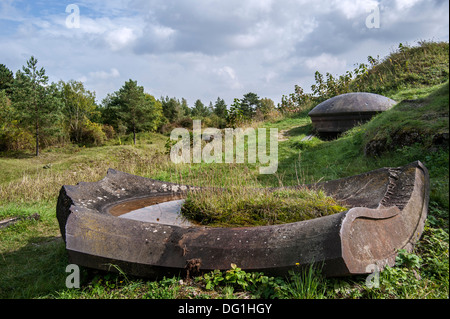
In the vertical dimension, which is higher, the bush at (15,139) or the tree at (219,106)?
the tree at (219,106)

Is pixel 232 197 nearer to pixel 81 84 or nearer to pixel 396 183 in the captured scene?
pixel 396 183

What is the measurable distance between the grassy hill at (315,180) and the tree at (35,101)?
49.2 feet

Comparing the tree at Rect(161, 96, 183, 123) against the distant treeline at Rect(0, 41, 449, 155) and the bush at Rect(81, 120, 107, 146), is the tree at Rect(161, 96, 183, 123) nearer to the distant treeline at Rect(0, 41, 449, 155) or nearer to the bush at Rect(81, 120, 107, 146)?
the distant treeline at Rect(0, 41, 449, 155)

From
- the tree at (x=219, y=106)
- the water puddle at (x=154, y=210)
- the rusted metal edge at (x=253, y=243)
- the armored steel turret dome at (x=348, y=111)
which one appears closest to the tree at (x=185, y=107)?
the tree at (x=219, y=106)

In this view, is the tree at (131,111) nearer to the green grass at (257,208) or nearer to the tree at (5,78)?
the tree at (5,78)

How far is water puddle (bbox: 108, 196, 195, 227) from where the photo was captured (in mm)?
3693

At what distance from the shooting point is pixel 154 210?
13.5ft

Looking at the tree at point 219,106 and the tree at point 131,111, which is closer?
the tree at point 131,111

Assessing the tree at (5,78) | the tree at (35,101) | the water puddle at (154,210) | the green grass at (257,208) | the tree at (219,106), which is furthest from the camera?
the tree at (219,106)

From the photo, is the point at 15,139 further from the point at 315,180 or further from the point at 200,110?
the point at 315,180

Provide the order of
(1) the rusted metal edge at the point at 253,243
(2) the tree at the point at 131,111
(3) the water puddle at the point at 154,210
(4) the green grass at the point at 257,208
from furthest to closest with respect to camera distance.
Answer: (2) the tree at the point at 131,111, (3) the water puddle at the point at 154,210, (4) the green grass at the point at 257,208, (1) the rusted metal edge at the point at 253,243

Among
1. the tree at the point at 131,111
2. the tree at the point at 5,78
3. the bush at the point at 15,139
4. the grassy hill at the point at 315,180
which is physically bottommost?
the grassy hill at the point at 315,180

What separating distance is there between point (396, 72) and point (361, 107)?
435 cm

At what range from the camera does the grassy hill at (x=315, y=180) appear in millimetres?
2471
